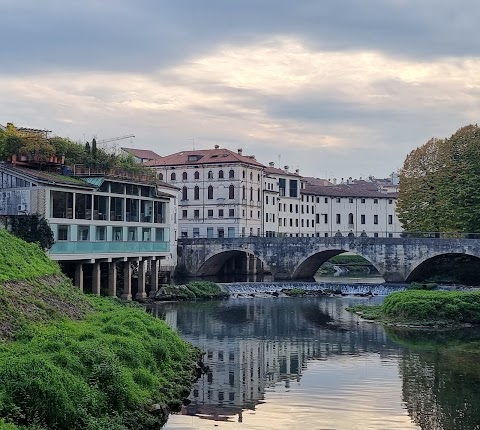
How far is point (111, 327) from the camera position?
107ft

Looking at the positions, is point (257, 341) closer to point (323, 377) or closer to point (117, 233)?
point (323, 377)

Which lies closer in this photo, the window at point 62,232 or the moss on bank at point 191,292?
the window at point 62,232

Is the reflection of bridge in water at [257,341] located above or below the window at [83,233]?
below

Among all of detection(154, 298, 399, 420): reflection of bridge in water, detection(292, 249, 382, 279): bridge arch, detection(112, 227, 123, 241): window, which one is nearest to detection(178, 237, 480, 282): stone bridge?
detection(292, 249, 382, 279): bridge arch

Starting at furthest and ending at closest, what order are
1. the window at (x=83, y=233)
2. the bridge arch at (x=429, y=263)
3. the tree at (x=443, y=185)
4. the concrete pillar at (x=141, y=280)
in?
the tree at (x=443, y=185) → the bridge arch at (x=429, y=263) → the concrete pillar at (x=141, y=280) → the window at (x=83, y=233)

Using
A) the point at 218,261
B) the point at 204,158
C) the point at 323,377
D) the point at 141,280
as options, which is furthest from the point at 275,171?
the point at 323,377

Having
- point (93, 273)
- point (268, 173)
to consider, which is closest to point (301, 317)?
point (93, 273)

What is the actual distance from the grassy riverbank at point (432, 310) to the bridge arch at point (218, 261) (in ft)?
114

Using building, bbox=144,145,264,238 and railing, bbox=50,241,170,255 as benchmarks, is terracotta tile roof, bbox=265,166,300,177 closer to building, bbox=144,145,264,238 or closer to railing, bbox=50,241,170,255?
building, bbox=144,145,264,238

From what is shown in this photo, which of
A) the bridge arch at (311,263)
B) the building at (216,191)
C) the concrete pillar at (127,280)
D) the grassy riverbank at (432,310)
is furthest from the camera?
the building at (216,191)

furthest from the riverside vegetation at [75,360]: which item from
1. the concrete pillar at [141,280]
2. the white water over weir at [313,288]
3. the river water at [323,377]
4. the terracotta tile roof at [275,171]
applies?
the terracotta tile roof at [275,171]

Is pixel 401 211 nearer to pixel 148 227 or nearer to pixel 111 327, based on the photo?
pixel 148 227

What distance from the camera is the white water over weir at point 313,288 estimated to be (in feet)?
247

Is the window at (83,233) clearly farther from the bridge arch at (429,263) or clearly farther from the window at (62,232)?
the bridge arch at (429,263)
